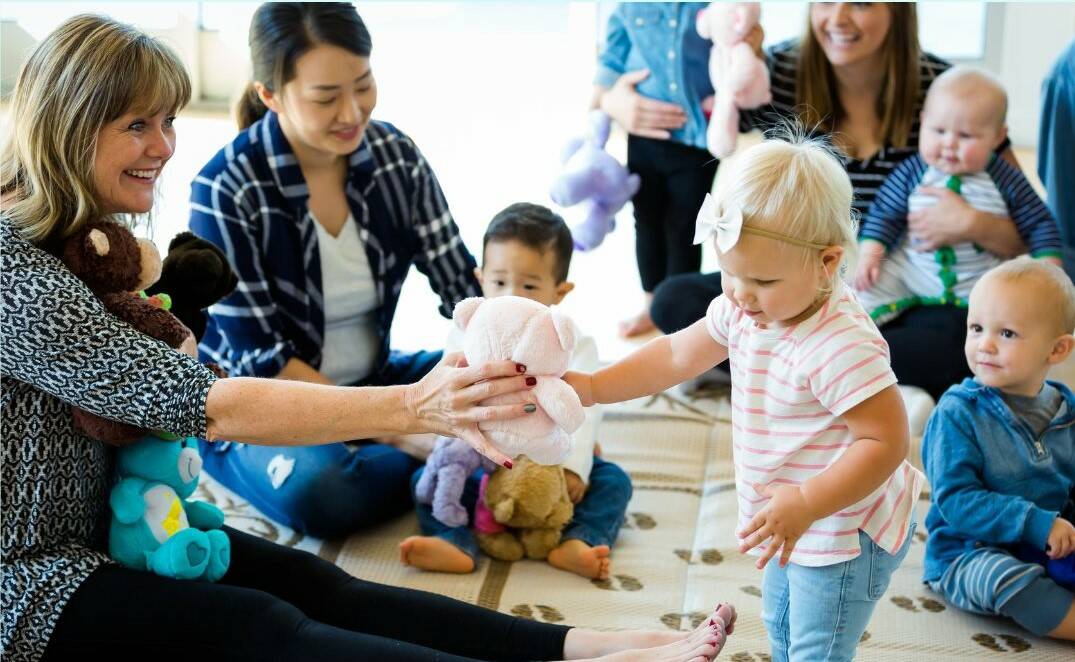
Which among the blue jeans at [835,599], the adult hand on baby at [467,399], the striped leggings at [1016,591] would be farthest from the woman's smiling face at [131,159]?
the striped leggings at [1016,591]

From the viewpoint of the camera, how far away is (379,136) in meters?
2.10

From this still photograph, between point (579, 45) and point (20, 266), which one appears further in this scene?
point (579, 45)

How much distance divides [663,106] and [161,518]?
1.59m

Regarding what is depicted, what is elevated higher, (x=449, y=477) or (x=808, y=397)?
(x=808, y=397)

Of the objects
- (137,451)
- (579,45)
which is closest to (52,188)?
(137,451)

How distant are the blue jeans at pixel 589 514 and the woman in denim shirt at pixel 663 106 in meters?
0.91

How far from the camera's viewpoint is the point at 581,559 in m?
1.84

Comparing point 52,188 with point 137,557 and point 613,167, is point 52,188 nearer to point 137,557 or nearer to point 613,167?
point 137,557

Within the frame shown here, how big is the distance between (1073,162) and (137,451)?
2116mm

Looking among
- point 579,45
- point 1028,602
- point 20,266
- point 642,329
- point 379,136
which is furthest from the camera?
point 579,45

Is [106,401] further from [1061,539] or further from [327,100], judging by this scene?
[1061,539]

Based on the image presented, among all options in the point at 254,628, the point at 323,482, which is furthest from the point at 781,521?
the point at 323,482

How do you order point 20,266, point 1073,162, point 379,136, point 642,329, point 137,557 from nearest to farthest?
point 20,266 < point 137,557 < point 379,136 < point 1073,162 < point 642,329

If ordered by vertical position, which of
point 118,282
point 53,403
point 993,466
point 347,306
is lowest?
point 993,466
